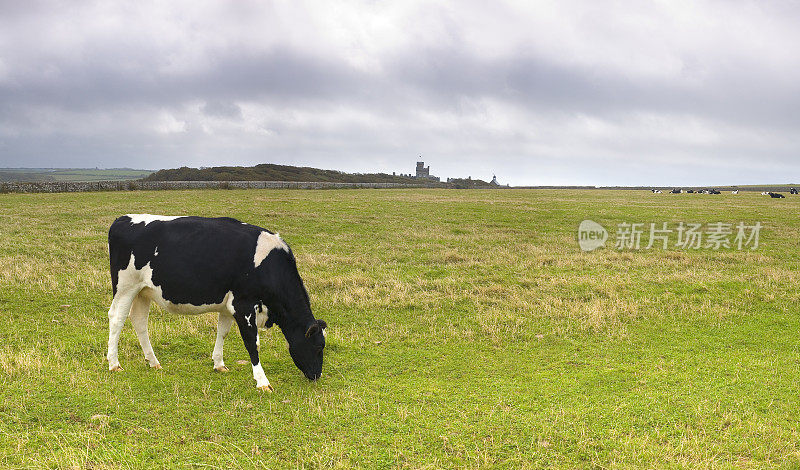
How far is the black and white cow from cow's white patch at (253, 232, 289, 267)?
15mm

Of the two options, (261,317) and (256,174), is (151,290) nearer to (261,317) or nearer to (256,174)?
(261,317)

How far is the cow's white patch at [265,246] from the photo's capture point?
7.27m

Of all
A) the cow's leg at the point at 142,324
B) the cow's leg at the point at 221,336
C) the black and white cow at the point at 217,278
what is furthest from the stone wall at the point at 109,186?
the cow's leg at the point at 221,336

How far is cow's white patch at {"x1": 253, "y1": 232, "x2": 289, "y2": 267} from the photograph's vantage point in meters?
7.27

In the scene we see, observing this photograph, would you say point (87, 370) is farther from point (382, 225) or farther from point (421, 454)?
point (382, 225)

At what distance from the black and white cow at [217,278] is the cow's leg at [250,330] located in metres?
0.01

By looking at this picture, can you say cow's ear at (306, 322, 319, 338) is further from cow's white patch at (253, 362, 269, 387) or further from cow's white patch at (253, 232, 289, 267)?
cow's white patch at (253, 232, 289, 267)

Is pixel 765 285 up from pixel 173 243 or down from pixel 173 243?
down

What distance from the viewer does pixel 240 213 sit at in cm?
3306

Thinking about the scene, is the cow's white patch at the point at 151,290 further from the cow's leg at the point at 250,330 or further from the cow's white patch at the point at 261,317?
the cow's white patch at the point at 261,317

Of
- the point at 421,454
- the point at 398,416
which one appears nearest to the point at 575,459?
the point at 421,454

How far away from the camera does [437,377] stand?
7.81m

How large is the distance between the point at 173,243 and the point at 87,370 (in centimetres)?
245

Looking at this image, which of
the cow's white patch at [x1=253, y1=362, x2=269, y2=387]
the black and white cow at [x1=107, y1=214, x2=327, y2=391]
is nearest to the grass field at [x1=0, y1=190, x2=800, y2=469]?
the cow's white patch at [x1=253, y1=362, x2=269, y2=387]
